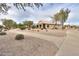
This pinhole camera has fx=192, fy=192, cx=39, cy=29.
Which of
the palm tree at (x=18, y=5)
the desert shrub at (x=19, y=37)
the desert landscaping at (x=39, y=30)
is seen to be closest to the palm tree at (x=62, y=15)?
the desert landscaping at (x=39, y=30)

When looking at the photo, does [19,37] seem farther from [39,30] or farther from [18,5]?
[18,5]

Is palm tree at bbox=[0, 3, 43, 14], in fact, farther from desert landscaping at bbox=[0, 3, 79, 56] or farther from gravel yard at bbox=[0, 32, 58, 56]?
gravel yard at bbox=[0, 32, 58, 56]

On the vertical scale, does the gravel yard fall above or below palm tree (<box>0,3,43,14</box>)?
below

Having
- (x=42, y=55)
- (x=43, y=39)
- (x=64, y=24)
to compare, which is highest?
(x=64, y=24)

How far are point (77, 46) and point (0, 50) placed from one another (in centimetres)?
94

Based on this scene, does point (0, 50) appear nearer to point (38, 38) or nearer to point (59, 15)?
point (38, 38)

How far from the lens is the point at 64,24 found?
239 cm

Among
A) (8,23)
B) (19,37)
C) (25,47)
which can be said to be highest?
(8,23)

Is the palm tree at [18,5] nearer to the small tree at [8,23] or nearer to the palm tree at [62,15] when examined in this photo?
the small tree at [8,23]

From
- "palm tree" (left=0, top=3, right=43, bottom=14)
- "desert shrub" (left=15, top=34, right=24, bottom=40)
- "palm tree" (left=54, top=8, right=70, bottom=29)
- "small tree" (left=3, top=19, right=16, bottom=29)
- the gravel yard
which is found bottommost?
the gravel yard

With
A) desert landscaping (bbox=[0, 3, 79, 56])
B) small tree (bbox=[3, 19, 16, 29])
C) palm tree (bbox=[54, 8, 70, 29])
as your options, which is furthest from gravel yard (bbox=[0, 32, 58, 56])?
palm tree (bbox=[54, 8, 70, 29])

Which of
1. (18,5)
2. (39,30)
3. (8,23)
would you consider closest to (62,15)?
(39,30)

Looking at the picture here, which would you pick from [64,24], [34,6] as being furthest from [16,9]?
[64,24]

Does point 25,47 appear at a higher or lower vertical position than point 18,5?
lower
